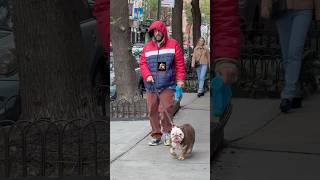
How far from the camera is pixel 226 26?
3.21 metres

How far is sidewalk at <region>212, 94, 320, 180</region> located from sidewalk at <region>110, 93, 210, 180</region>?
1.35 meters

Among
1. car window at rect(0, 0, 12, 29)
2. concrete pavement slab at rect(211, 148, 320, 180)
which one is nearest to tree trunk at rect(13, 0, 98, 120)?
car window at rect(0, 0, 12, 29)

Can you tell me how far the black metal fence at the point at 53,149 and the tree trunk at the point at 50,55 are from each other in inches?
7.5

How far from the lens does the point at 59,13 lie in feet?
14.0

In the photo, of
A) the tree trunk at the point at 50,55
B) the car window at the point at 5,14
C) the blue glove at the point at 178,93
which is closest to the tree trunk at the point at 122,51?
the tree trunk at the point at 50,55

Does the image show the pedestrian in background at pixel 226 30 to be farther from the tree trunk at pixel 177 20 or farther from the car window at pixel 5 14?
the car window at pixel 5 14

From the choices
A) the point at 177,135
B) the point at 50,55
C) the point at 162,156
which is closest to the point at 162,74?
the point at 177,135

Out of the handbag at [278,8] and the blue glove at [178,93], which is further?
the blue glove at [178,93]

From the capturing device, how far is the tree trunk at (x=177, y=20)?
433 cm

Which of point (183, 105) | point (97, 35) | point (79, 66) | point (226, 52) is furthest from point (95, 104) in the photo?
point (183, 105)

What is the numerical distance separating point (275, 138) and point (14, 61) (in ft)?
6.27

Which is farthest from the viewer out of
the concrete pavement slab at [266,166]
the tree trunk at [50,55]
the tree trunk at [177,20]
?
the tree trunk at [177,20]

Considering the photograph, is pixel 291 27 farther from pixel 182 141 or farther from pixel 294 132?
pixel 182 141

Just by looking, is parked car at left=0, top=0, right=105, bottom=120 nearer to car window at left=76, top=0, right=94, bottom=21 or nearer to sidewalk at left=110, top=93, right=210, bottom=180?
car window at left=76, top=0, right=94, bottom=21
